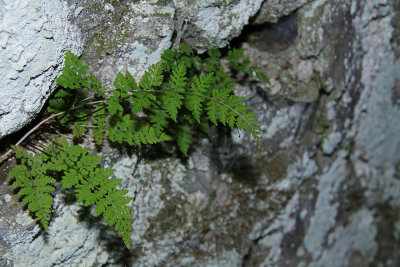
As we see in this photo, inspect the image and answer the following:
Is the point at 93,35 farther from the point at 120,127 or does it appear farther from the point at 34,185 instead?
the point at 34,185

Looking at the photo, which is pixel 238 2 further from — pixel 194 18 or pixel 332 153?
pixel 332 153

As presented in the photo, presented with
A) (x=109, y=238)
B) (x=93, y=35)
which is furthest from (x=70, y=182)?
(x=93, y=35)

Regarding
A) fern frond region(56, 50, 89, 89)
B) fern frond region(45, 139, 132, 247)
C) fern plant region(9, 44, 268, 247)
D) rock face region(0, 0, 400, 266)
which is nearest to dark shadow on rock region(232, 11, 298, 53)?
rock face region(0, 0, 400, 266)

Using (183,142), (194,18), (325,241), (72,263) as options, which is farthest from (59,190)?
(325,241)

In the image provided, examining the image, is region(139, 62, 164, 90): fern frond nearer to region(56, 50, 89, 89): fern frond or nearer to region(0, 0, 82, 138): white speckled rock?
region(56, 50, 89, 89): fern frond

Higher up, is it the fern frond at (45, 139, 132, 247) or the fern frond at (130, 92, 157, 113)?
the fern frond at (130, 92, 157, 113)

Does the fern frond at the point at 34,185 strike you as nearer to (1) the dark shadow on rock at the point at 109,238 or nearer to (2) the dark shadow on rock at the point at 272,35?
(1) the dark shadow on rock at the point at 109,238
